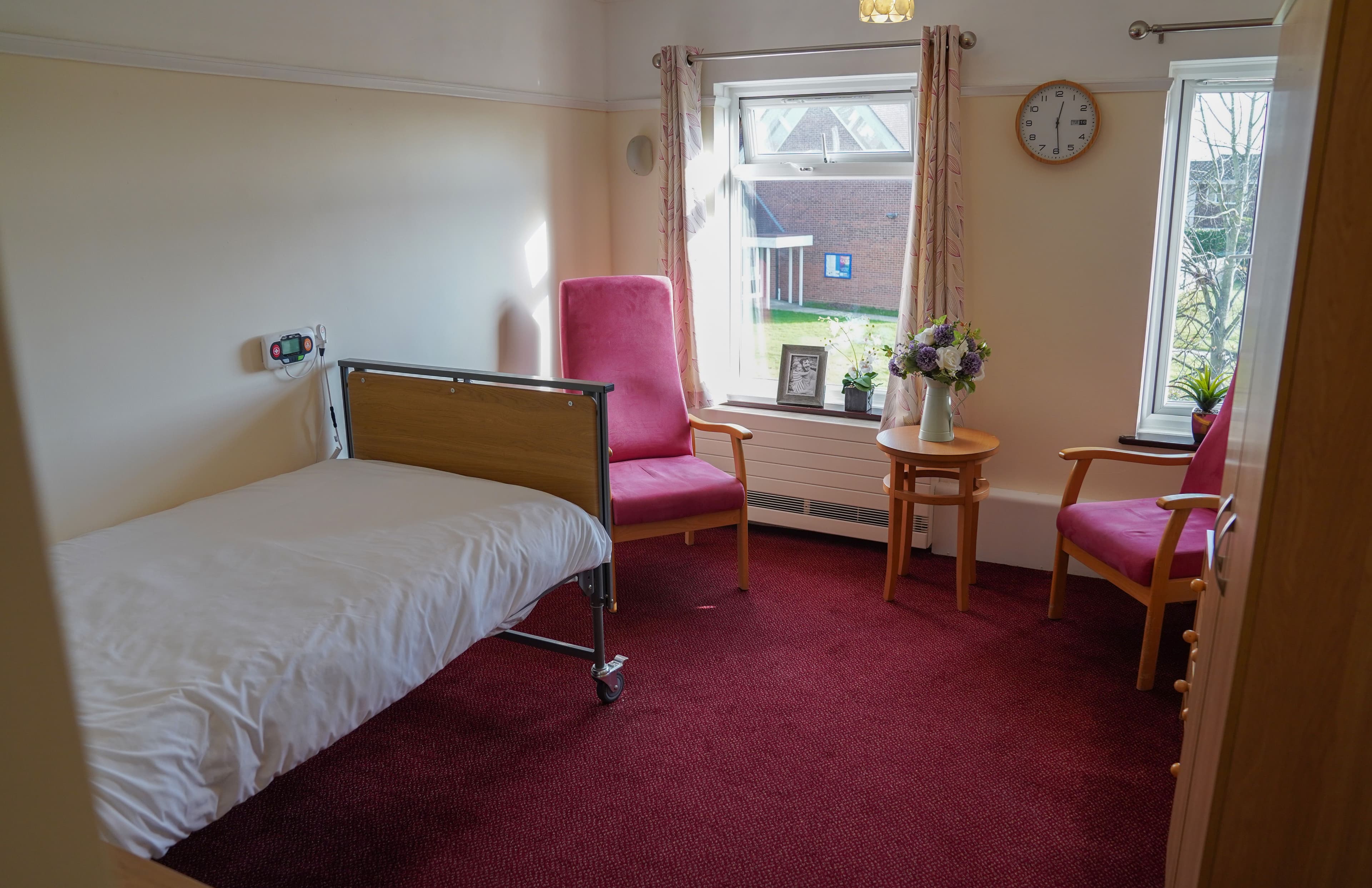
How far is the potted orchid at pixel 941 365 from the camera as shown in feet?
10.9

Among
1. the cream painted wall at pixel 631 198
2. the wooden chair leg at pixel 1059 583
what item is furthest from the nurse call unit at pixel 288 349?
the wooden chair leg at pixel 1059 583

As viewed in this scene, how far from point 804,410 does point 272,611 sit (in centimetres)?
268

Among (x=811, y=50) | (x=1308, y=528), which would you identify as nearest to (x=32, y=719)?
(x=1308, y=528)

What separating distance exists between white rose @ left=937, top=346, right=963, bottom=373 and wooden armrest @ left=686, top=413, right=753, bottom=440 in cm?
74

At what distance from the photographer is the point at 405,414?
9.60 feet

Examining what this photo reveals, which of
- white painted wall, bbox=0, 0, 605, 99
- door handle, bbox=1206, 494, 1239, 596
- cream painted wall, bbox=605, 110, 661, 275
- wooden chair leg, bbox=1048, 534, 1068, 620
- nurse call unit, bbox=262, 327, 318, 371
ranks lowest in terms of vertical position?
wooden chair leg, bbox=1048, 534, 1068, 620

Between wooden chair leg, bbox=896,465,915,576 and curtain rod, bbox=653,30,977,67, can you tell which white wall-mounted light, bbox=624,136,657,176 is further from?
wooden chair leg, bbox=896,465,915,576

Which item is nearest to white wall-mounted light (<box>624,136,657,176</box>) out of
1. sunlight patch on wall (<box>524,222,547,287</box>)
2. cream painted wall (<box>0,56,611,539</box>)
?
sunlight patch on wall (<box>524,222,547,287</box>)

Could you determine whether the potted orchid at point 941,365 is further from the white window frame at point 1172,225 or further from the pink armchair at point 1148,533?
the white window frame at point 1172,225

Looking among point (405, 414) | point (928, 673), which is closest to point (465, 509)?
point (405, 414)

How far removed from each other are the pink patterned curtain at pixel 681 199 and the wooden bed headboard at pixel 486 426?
1259mm

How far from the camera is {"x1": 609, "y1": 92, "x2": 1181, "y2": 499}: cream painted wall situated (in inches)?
133

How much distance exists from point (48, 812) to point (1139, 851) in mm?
2239

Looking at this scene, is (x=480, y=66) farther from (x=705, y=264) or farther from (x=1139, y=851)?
(x=1139, y=851)
